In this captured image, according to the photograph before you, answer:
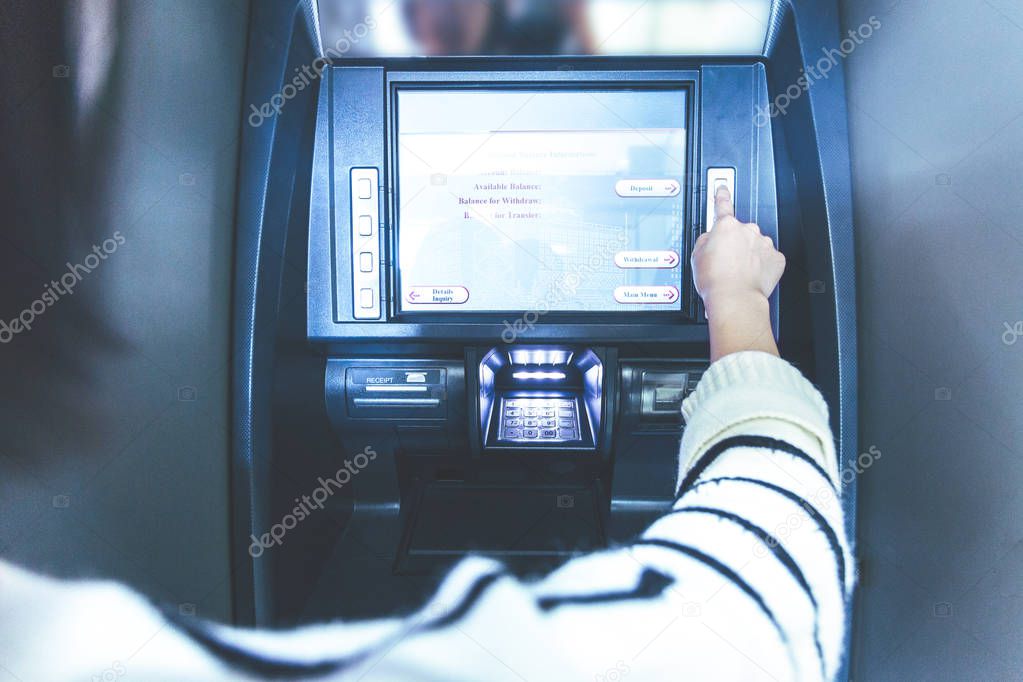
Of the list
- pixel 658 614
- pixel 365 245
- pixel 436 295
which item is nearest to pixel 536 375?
pixel 436 295

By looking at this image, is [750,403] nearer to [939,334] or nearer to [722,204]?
[939,334]

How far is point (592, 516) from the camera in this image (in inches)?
57.4

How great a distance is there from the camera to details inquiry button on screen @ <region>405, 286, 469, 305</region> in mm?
1325

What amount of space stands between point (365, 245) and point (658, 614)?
91 cm

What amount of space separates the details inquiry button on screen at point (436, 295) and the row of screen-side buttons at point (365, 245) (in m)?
0.06

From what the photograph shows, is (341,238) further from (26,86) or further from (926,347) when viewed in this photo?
(926,347)

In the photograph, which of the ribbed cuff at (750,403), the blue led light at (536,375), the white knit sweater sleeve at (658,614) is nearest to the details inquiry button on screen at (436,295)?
the blue led light at (536,375)

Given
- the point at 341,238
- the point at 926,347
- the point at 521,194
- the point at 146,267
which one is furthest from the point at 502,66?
the point at 926,347

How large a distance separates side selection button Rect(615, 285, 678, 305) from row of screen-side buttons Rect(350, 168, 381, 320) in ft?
1.50

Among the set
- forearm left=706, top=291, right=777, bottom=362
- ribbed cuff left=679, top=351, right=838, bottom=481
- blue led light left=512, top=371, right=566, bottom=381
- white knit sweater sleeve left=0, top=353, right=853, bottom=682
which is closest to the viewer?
white knit sweater sleeve left=0, top=353, right=853, bottom=682

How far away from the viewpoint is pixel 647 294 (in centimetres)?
132

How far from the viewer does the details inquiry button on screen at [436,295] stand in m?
1.33

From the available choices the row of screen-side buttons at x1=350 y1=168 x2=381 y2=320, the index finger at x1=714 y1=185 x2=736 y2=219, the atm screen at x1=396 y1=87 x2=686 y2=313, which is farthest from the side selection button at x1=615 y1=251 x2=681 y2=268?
the row of screen-side buttons at x1=350 y1=168 x2=381 y2=320

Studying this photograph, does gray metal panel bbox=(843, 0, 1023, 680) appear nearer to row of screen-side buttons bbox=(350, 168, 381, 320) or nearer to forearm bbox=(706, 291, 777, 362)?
forearm bbox=(706, 291, 777, 362)
